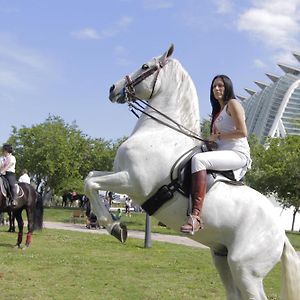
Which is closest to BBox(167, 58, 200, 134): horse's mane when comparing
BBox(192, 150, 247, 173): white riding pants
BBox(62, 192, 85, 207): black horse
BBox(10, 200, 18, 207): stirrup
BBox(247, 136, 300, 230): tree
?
BBox(192, 150, 247, 173): white riding pants

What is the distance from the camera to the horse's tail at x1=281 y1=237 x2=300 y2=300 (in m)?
4.80

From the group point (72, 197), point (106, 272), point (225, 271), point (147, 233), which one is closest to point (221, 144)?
point (225, 271)

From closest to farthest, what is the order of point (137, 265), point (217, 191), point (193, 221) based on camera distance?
point (193, 221)
point (217, 191)
point (137, 265)

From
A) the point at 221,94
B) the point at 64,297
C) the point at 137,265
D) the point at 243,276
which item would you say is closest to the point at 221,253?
the point at 243,276

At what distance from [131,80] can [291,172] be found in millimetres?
24445

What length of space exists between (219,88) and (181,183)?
3.39 feet

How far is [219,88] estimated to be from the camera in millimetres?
4895

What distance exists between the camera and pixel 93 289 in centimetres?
891

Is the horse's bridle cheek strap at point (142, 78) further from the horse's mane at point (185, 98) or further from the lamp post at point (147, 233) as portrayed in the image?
the lamp post at point (147, 233)

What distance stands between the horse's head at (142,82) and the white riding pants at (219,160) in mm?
833

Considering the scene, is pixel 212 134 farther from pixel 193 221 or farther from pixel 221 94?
pixel 193 221

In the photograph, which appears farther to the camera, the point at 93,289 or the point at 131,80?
the point at 93,289

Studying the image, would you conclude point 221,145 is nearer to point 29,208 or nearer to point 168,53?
point 168,53

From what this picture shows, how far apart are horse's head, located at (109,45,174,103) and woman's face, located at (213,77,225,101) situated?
53 cm
